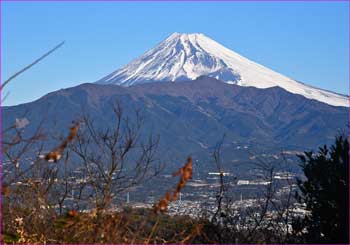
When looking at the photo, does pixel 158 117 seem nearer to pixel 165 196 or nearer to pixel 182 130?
pixel 182 130

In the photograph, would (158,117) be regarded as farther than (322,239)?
Yes

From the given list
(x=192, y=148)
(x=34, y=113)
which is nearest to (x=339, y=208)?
(x=192, y=148)

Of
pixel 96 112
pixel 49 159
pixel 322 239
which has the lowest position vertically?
pixel 322 239

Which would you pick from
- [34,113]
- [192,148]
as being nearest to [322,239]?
[192,148]

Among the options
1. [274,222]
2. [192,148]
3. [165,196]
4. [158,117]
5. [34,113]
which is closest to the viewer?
[165,196]

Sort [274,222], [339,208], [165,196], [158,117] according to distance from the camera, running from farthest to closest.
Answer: [158,117]
[274,222]
[339,208]
[165,196]

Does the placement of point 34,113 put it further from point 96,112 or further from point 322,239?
point 322,239

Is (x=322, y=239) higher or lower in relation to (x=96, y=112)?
lower
